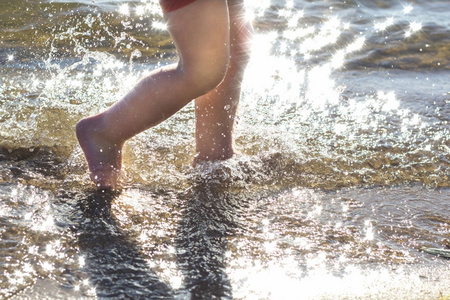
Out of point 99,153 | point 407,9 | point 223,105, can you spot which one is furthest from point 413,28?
point 99,153

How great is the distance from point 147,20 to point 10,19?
1.34 m

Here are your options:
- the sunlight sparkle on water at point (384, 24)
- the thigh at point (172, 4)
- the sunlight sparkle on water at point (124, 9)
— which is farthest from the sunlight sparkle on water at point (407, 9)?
the thigh at point (172, 4)

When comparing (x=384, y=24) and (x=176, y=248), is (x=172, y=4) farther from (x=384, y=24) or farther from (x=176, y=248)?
(x=384, y=24)

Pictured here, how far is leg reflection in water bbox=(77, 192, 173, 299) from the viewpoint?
145cm

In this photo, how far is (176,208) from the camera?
6.48 ft

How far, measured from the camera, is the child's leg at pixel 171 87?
184 centimetres

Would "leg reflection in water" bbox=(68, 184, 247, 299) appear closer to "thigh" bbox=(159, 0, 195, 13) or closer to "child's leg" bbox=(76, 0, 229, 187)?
"child's leg" bbox=(76, 0, 229, 187)

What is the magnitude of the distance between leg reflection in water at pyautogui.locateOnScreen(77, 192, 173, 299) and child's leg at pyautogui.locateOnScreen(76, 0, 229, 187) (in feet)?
0.97

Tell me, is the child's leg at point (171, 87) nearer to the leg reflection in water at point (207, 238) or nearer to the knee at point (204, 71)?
the knee at point (204, 71)

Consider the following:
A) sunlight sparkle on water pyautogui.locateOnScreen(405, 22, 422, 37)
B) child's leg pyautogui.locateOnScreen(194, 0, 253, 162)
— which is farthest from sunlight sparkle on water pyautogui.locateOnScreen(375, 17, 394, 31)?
child's leg pyautogui.locateOnScreen(194, 0, 253, 162)

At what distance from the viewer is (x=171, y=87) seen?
1946 mm

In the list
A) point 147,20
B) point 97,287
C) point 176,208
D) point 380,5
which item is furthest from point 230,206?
point 380,5

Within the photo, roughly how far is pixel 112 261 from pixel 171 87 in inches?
27.7

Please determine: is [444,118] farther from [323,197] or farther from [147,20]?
[147,20]
